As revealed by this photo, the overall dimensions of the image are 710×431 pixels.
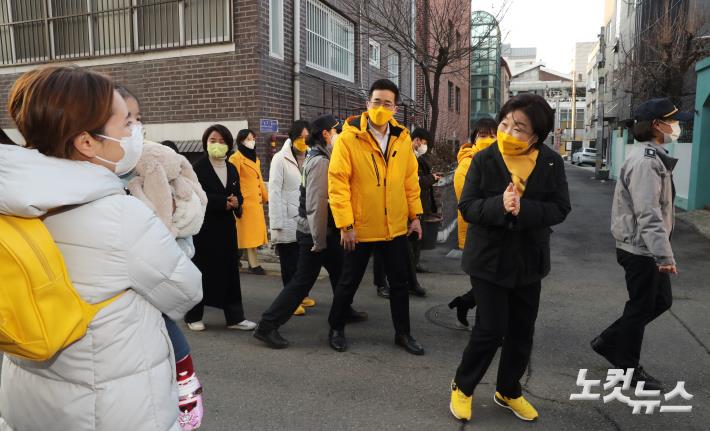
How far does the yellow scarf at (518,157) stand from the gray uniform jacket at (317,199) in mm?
1680

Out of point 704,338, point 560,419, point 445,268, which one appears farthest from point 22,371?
point 445,268

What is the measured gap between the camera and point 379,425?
10.4ft

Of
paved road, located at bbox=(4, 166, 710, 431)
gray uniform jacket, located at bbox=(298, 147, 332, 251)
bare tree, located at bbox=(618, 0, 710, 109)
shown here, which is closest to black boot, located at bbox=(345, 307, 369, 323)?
paved road, located at bbox=(4, 166, 710, 431)

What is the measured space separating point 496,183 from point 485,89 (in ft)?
106

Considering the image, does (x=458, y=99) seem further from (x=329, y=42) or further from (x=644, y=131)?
(x=644, y=131)

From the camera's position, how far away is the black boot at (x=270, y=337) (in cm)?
441

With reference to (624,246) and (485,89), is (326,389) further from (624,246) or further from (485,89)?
(485,89)

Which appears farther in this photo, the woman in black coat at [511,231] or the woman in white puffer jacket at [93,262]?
the woman in black coat at [511,231]

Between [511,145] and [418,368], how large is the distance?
187 centimetres

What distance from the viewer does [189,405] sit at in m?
2.19

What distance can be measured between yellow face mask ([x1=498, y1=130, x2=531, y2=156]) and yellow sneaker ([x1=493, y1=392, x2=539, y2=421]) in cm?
149

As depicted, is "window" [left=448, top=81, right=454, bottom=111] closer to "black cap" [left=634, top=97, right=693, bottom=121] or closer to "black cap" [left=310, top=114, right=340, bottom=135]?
"black cap" [left=310, top=114, right=340, bottom=135]

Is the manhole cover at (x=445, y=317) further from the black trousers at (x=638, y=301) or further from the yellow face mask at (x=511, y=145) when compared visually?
the yellow face mask at (x=511, y=145)

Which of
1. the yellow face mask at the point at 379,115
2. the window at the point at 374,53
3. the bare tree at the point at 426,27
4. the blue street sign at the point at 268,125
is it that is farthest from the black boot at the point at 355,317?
the window at the point at 374,53
